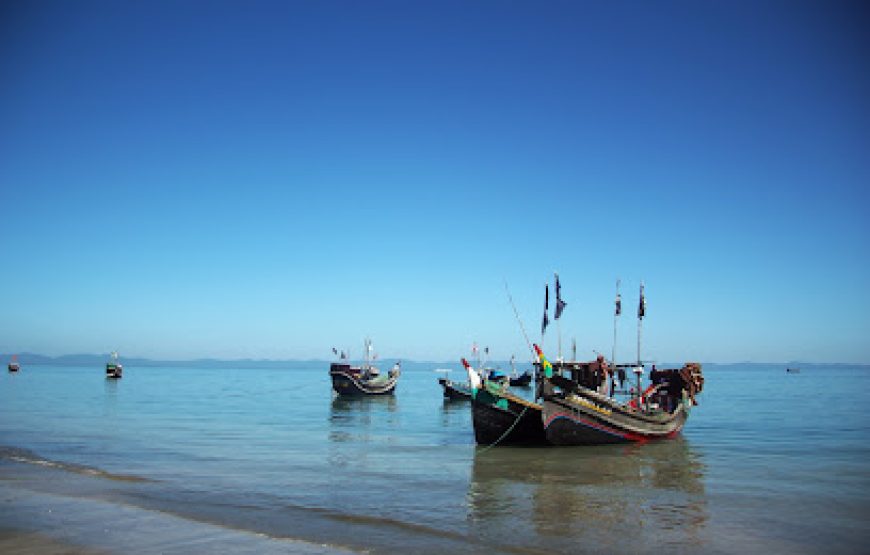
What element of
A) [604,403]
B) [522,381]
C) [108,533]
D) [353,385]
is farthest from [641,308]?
[522,381]

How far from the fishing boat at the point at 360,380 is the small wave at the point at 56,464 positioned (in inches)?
1554

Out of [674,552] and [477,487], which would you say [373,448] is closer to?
[477,487]

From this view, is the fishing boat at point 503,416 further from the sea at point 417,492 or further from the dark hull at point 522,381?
the dark hull at point 522,381

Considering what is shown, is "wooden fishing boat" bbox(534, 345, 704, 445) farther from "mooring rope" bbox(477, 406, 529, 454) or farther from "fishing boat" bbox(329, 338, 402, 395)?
"fishing boat" bbox(329, 338, 402, 395)

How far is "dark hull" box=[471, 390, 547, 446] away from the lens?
27.5 metres

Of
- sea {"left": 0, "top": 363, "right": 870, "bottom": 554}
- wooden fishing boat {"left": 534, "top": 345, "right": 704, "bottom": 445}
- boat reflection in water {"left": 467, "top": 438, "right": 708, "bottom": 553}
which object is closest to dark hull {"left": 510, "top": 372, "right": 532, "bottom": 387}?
sea {"left": 0, "top": 363, "right": 870, "bottom": 554}

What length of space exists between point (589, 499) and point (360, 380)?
5061 cm

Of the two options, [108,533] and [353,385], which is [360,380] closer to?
[353,385]

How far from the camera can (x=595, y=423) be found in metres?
28.1

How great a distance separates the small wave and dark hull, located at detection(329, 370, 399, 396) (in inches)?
1554

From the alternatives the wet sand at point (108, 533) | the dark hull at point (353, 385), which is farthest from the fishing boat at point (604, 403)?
the dark hull at point (353, 385)

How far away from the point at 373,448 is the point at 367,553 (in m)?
17.0

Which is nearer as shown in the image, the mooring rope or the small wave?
the small wave

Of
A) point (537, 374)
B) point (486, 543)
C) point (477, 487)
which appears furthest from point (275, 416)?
point (486, 543)
